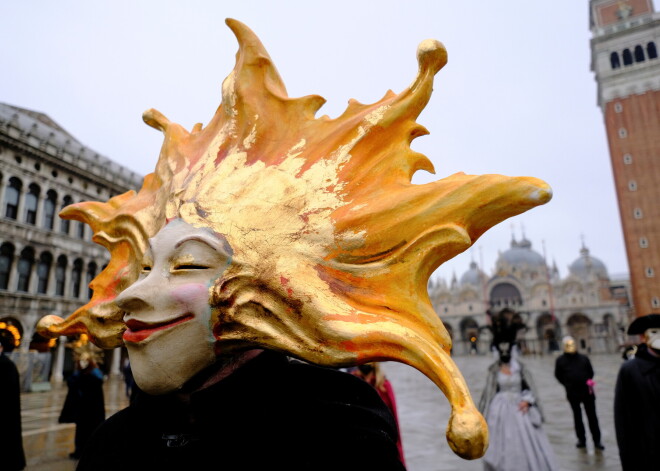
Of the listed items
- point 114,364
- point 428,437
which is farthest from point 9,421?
point 114,364

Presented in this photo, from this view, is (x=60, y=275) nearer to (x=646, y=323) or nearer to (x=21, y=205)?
(x=21, y=205)

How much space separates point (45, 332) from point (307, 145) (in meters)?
1.28

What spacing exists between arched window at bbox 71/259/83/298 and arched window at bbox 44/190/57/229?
272cm

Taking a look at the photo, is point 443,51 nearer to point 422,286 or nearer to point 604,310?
point 422,286

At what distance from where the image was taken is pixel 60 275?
26031mm

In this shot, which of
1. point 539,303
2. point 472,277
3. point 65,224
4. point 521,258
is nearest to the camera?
point 65,224

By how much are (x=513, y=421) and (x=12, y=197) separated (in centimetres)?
2588

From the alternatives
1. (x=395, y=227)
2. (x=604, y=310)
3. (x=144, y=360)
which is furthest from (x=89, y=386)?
(x=604, y=310)

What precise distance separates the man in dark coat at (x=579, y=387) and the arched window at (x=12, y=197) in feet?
83.0

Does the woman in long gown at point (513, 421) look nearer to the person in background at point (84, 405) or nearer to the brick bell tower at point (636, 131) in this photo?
the person in background at point (84, 405)

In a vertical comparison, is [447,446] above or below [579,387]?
below

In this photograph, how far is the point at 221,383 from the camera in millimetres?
1418

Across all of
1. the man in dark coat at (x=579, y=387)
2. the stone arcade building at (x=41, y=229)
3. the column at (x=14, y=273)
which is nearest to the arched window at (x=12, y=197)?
the stone arcade building at (x=41, y=229)

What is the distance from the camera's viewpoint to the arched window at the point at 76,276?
26.8m
